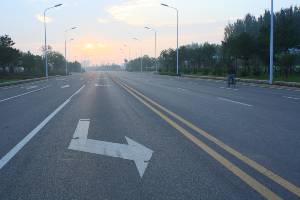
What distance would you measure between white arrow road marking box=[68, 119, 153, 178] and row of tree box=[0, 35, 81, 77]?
5229 centimetres

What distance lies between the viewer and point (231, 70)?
3391 cm

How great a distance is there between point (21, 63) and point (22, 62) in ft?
0.90

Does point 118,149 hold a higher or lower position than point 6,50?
lower

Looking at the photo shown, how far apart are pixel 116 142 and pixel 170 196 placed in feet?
12.2

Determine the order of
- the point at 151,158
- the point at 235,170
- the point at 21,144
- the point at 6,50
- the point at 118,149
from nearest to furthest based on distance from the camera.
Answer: the point at 235,170
the point at 151,158
the point at 118,149
the point at 21,144
the point at 6,50

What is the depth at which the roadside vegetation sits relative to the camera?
196ft

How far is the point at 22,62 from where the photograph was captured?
87.4m

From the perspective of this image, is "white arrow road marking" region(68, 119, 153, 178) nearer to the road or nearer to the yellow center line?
the road

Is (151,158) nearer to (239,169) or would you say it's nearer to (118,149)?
(118,149)

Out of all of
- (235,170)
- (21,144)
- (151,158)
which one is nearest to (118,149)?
(151,158)

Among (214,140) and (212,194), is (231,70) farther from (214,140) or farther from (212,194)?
(212,194)

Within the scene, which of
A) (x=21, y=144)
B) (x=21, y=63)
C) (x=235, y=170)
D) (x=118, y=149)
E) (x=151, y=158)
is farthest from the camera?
(x=21, y=63)

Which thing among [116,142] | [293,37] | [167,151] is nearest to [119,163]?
[167,151]

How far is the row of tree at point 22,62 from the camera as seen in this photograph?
60062 mm
